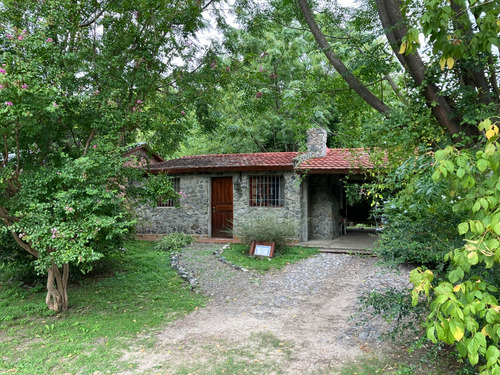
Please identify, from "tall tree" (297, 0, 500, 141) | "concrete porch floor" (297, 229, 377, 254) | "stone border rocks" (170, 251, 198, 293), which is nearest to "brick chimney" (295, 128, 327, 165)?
"concrete porch floor" (297, 229, 377, 254)

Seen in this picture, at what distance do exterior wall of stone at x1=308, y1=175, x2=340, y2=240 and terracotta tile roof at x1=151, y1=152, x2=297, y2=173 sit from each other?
1.22m

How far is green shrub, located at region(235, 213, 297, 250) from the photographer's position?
367 inches

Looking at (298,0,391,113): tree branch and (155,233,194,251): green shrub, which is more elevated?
(298,0,391,113): tree branch

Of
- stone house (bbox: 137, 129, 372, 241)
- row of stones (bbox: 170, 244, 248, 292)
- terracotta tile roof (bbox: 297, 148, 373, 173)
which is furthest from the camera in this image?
stone house (bbox: 137, 129, 372, 241)

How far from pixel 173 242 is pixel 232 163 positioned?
10.2ft

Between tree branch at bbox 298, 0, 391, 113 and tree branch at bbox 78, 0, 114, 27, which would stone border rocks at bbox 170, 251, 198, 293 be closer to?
tree branch at bbox 298, 0, 391, 113

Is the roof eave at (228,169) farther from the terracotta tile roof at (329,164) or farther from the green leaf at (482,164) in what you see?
the green leaf at (482,164)

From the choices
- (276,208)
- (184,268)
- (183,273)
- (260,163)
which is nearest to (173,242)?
(184,268)

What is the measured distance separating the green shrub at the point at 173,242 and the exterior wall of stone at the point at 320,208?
3983mm

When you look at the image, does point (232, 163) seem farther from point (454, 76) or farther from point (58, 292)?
point (454, 76)

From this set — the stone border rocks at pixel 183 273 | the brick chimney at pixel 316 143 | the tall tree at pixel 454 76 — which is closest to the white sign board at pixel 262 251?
the stone border rocks at pixel 183 273

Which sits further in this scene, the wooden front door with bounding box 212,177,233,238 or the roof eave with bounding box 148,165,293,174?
the wooden front door with bounding box 212,177,233,238

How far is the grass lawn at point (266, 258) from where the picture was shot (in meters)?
8.27

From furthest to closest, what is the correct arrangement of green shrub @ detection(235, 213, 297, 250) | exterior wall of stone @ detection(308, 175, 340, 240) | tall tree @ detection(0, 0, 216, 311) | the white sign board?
1. exterior wall of stone @ detection(308, 175, 340, 240)
2. green shrub @ detection(235, 213, 297, 250)
3. the white sign board
4. tall tree @ detection(0, 0, 216, 311)
